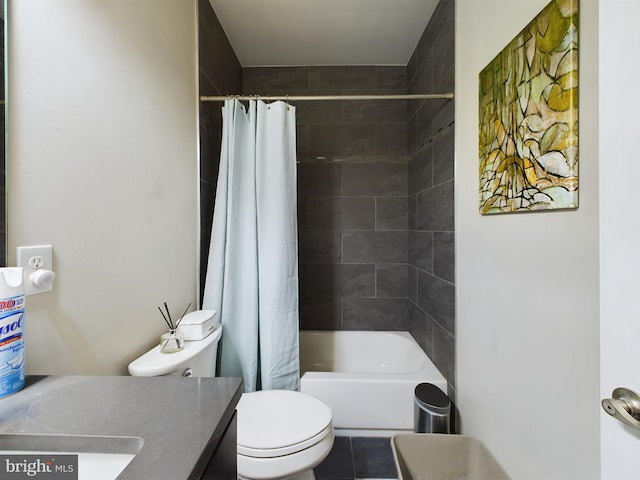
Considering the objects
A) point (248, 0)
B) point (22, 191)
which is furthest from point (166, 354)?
point (248, 0)

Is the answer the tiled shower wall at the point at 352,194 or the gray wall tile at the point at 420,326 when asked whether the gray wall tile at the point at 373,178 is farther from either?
the gray wall tile at the point at 420,326

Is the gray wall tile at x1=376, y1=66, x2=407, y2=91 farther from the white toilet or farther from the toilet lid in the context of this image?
the toilet lid

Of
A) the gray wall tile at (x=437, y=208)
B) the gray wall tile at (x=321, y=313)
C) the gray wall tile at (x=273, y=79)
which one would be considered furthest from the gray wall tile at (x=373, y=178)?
the gray wall tile at (x=321, y=313)

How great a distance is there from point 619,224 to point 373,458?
1565 mm

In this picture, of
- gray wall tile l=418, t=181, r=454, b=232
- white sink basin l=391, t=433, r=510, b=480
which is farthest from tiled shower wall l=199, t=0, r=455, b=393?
white sink basin l=391, t=433, r=510, b=480

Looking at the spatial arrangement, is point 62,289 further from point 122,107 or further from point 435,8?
point 435,8

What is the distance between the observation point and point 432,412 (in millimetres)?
1331

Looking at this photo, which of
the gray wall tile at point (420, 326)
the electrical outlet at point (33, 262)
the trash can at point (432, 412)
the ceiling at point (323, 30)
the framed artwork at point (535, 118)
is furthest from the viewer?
the gray wall tile at point (420, 326)

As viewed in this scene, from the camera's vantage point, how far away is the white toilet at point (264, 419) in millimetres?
949

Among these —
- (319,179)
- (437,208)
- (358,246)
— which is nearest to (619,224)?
(437,208)

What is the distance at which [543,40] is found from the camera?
843mm

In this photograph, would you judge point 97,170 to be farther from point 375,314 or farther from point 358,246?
point 375,314

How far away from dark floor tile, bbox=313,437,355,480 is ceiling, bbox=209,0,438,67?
253cm

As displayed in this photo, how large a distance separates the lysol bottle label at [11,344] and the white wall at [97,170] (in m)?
0.15
